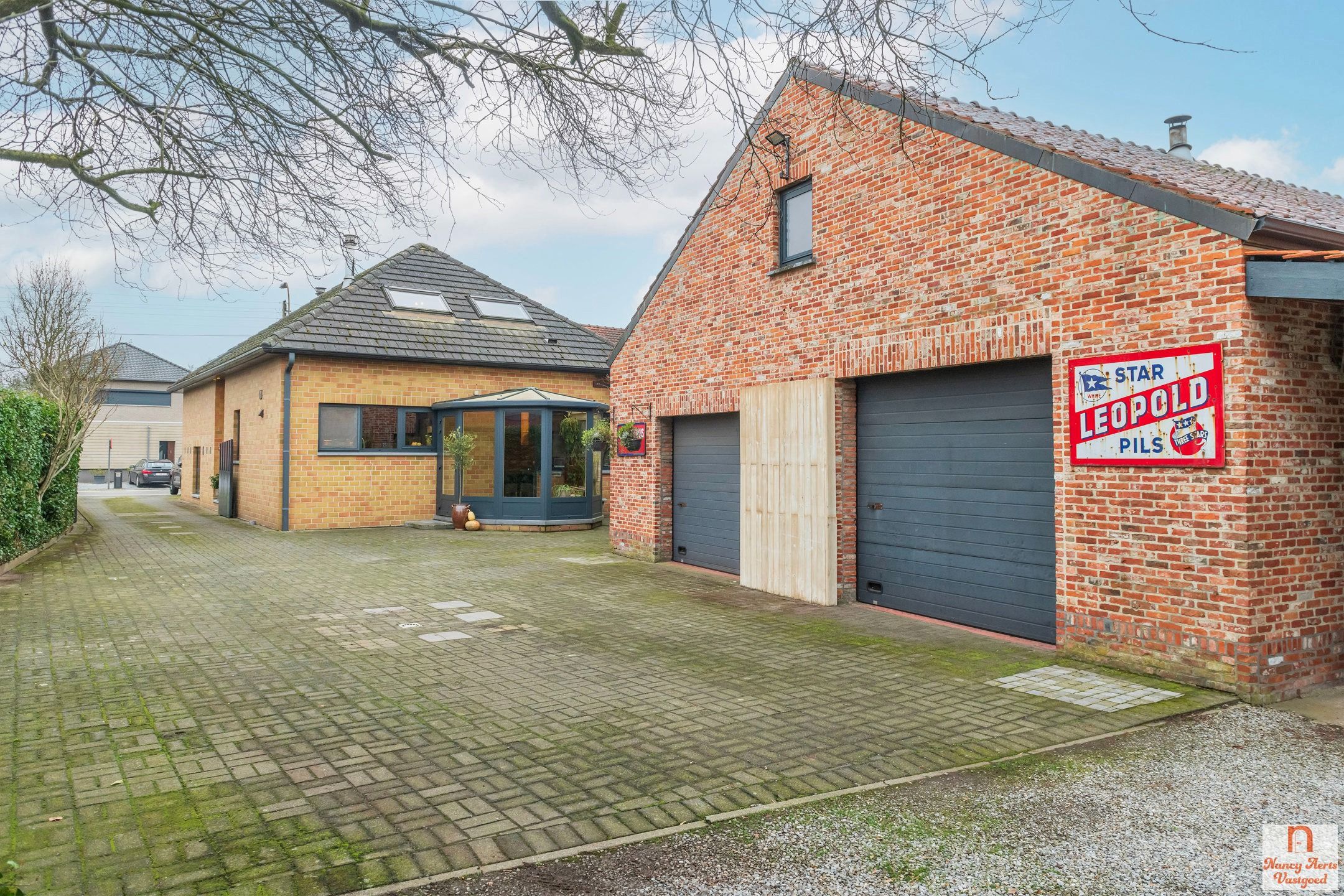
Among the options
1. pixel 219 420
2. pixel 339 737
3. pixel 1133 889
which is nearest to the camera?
pixel 1133 889

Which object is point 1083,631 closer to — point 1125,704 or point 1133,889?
point 1125,704

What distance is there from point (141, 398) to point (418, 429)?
1735 inches

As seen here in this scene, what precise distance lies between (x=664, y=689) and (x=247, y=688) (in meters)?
2.92

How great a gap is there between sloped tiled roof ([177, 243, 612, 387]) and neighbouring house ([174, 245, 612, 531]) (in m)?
0.04

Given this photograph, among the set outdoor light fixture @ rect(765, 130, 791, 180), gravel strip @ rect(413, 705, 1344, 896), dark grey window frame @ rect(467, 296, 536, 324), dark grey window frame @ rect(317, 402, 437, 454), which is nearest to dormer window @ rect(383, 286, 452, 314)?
dark grey window frame @ rect(467, 296, 536, 324)

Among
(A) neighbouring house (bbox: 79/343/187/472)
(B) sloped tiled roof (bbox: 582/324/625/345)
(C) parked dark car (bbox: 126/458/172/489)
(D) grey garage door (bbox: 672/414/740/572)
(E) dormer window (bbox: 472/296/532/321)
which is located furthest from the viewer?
(A) neighbouring house (bbox: 79/343/187/472)

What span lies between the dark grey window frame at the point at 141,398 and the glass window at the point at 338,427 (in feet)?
137

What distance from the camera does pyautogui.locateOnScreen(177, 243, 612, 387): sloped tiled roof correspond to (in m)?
17.8

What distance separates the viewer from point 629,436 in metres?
13.1

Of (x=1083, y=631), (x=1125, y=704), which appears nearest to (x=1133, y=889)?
(x=1125, y=704)

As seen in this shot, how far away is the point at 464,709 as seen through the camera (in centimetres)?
543

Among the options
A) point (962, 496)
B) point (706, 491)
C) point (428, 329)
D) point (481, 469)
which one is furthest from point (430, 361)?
point (962, 496)

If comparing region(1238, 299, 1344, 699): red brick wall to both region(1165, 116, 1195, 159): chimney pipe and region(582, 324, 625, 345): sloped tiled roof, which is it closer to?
region(1165, 116, 1195, 159): chimney pipe

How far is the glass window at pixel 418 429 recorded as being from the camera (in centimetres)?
1881
